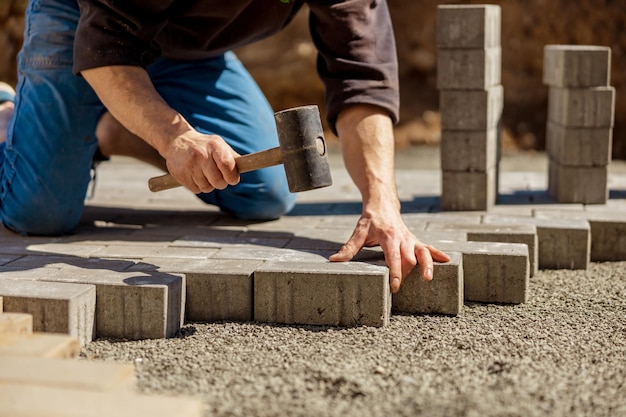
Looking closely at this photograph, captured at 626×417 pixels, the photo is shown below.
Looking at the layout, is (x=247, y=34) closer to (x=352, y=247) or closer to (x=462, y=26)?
(x=462, y=26)

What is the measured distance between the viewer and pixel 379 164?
10.2ft

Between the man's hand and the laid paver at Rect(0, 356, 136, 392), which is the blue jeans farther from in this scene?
the laid paver at Rect(0, 356, 136, 392)

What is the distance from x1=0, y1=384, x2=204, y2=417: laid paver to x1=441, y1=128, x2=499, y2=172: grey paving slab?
8.02 feet

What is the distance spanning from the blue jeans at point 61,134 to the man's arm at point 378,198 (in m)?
0.69

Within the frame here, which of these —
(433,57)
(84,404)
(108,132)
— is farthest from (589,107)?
(433,57)

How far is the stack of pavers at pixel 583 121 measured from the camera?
12.8 feet

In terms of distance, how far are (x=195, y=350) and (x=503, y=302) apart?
119 centimetres

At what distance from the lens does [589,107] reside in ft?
12.9

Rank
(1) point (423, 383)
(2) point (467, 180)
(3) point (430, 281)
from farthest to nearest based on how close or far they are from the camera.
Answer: (2) point (467, 180)
(3) point (430, 281)
(1) point (423, 383)

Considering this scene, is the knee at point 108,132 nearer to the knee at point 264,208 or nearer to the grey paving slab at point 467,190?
the knee at point 264,208

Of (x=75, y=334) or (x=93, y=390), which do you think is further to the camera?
(x=75, y=334)

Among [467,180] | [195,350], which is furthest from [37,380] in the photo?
[467,180]

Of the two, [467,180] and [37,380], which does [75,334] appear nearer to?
[37,380]

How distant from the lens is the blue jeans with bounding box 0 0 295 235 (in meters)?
3.50
